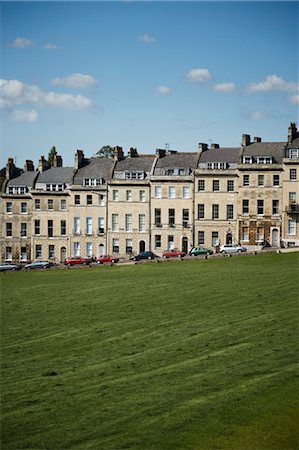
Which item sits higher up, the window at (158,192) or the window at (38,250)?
the window at (158,192)

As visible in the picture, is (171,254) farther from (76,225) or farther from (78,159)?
(78,159)

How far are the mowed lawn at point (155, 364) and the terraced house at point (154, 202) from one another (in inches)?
1125

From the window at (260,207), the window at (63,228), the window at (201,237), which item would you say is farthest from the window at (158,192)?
the window at (63,228)

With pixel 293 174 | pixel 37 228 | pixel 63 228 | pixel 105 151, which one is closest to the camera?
pixel 293 174

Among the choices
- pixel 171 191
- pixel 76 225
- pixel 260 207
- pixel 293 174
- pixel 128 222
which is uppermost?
pixel 293 174

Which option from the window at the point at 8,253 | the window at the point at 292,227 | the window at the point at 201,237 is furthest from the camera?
the window at the point at 8,253

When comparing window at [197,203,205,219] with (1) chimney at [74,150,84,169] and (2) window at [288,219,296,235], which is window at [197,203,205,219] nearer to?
(2) window at [288,219,296,235]

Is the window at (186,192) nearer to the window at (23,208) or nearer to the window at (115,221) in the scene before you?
the window at (115,221)

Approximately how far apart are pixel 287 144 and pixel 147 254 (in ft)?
70.8

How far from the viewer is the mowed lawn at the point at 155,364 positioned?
29844mm

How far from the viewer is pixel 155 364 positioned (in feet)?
129

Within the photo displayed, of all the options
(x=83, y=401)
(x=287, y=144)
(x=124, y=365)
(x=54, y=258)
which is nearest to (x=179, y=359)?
(x=124, y=365)

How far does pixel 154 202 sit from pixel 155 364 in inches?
2458

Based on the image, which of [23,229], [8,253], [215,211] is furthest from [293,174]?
[8,253]
